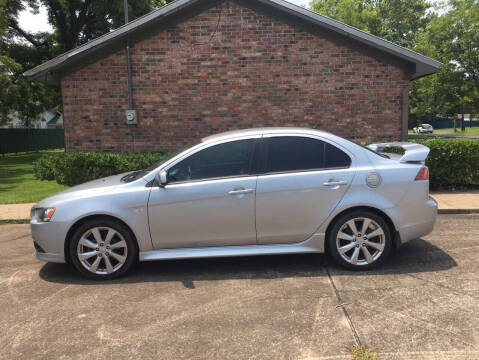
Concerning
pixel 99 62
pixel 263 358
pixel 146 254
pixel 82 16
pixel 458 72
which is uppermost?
pixel 82 16

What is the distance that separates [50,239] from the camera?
4.41 m

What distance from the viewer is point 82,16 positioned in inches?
999

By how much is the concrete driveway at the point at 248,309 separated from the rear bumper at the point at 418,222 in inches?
15.7

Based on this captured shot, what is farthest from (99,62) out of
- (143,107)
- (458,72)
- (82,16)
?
(458,72)

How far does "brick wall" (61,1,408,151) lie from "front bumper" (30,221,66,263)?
5.77m

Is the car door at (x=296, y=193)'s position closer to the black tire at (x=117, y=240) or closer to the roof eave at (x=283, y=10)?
the black tire at (x=117, y=240)

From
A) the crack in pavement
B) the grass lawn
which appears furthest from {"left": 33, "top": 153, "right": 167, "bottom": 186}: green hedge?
the crack in pavement

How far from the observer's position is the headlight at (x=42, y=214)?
4.41 metres

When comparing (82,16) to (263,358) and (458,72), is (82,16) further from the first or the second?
(458,72)

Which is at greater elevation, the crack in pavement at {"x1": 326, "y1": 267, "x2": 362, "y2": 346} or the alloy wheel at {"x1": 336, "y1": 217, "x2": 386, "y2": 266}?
the alloy wheel at {"x1": 336, "y1": 217, "x2": 386, "y2": 266}

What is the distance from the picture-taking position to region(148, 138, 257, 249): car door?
4371 millimetres

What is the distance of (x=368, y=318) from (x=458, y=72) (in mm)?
38676

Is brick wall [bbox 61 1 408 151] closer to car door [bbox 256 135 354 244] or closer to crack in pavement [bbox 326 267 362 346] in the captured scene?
car door [bbox 256 135 354 244]

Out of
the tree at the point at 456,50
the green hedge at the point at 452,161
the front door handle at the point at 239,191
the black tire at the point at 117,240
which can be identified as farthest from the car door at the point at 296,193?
the tree at the point at 456,50
